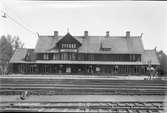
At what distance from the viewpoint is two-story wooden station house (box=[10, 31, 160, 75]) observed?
8188 mm

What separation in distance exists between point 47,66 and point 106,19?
4.95 meters

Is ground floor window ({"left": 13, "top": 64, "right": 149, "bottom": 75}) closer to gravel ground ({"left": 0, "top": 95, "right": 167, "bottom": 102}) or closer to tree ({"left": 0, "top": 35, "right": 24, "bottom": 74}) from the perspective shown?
tree ({"left": 0, "top": 35, "right": 24, "bottom": 74})

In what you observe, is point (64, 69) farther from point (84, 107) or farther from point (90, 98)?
point (84, 107)

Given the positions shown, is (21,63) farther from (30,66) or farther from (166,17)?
(166,17)

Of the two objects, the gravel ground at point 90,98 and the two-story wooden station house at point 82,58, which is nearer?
the gravel ground at point 90,98

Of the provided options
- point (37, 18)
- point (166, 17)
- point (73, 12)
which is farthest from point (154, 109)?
point (37, 18)

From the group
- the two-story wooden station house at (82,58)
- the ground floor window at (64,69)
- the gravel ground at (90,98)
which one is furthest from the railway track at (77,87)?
the ground floor window at (64,69)

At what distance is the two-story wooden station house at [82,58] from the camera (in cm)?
819

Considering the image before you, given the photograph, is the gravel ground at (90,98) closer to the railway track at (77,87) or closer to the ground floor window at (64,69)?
the railway track at (77,87)

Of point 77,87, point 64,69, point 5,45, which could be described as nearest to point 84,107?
point 77,87

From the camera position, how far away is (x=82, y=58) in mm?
9930

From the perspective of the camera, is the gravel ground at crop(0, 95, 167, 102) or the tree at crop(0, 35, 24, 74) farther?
the gravel ground at crop(0, 95, 167, 102)

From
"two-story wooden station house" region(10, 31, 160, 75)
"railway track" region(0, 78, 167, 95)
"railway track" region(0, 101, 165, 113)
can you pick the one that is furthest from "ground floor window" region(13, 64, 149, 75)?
"railway track" region(0, 101, 165, 113)

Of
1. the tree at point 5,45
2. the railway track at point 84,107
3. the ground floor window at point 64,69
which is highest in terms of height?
the tree at point 5,45
